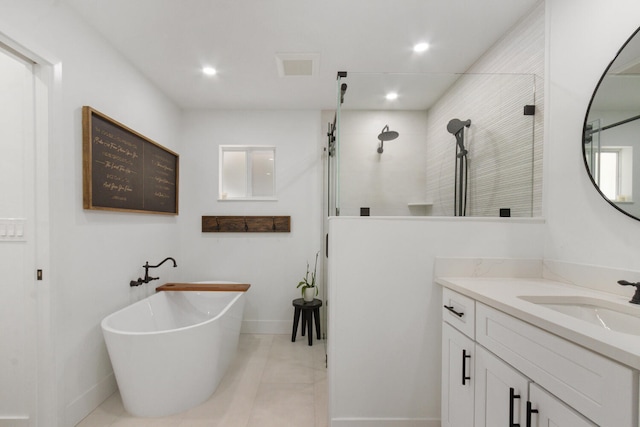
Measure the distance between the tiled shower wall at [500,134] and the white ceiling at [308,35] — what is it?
0.54 feet

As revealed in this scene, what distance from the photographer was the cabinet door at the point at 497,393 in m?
1.01

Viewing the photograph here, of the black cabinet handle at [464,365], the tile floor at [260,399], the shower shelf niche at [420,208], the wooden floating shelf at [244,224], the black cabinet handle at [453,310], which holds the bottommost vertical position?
the tile floor at [260,399]

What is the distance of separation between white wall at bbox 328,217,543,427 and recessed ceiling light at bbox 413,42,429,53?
1.35 metres

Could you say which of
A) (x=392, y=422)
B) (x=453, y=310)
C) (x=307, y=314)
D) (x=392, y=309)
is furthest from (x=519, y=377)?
(x=307, y=314)

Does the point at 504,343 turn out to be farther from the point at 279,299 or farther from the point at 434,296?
the point at 279,299

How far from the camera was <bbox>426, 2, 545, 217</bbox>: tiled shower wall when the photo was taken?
1768 mm

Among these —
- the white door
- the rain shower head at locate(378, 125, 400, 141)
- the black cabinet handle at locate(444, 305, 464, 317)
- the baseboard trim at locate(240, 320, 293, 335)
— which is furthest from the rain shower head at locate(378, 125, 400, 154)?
the baseboard trim at locate(240, 320, 293, 335)

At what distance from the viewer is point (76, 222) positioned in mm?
1894

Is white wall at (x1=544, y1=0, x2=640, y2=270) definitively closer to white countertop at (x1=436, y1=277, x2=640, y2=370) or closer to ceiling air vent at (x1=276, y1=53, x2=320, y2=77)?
white countertop at (x1=436, y1=277, x2=640, y2=370)

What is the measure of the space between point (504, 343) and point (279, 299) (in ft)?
8.74

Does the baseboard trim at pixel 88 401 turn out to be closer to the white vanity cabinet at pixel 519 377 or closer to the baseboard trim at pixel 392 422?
the baseboard trim at pixel 392 422

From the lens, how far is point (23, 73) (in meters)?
1.69

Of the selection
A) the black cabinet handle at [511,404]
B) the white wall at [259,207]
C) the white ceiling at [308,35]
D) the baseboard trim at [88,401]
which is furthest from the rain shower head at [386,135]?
the baseboard trim at [88,401]

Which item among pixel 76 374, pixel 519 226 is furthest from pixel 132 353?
pixel 519 226
